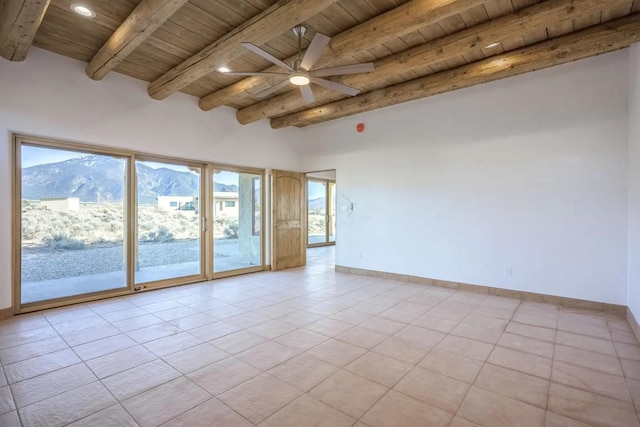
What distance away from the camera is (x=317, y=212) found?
10.9 m

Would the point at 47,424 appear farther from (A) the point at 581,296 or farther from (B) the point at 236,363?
(A) the point at 581,296

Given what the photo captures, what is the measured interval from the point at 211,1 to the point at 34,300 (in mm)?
4299

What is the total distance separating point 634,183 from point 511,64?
6.47 ft

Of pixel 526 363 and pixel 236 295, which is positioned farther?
pixel 236 295

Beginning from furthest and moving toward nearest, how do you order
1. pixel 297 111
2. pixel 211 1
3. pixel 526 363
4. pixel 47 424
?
pixel 297 111 < pixel 211 1 < pixel 526 363 < pixel 47 424

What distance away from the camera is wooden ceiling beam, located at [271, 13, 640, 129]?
11.0 ft

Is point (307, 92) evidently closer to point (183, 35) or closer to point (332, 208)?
point (183, 35)

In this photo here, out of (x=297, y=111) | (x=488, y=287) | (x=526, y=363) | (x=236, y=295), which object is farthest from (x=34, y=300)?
(x=488, y=287)

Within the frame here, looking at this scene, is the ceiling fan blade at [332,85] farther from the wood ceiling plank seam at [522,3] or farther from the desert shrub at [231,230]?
the desert shrub at [231,230]

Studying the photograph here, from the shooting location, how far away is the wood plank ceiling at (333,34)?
9.62 feet

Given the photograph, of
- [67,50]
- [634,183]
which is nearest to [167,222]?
[67,50]

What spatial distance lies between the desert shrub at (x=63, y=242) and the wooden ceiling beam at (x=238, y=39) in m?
2.45

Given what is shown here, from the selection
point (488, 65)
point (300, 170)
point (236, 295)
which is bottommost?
point (236, 295)

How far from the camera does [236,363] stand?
2.61m
